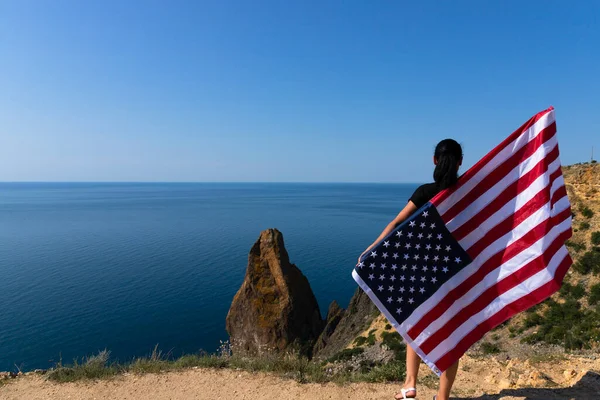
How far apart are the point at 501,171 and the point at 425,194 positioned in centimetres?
108

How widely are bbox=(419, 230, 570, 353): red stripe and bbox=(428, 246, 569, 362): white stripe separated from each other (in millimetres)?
38

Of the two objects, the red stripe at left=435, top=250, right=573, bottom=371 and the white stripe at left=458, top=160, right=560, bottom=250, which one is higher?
the white stripe at left=458, top=160, right=560, bottom=250

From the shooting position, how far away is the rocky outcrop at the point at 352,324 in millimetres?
25828

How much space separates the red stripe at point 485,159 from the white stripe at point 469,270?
0.91 meters

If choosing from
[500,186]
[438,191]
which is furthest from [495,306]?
[438,191]

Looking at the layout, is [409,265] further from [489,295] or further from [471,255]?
[489,295]

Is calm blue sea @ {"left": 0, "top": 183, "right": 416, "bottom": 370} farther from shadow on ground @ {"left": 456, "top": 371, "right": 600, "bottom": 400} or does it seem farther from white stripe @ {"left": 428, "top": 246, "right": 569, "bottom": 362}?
shadow on ground @ {"left": 456, "top": 371, "right": 600, "bottom": 400}

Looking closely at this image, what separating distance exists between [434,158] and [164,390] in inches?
255

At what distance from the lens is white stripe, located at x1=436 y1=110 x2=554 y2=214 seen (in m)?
4.26

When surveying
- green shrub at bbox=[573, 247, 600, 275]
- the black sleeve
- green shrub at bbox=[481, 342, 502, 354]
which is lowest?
green shrub at bbox=[481, 342, 502, 354]

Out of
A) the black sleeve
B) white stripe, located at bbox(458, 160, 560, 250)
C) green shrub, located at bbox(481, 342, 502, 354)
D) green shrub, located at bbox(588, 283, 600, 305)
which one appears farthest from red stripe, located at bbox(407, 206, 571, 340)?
green shrub, located at bbox(588, 283, 600, 305)

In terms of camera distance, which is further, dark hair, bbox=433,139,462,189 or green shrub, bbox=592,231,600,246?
green shrub, bbox=592,231,600,246

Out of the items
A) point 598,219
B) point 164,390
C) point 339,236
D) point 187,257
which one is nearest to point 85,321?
point 187,257

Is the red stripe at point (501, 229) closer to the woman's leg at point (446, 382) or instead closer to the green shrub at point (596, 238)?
the woman's leg at point (446, 382)
